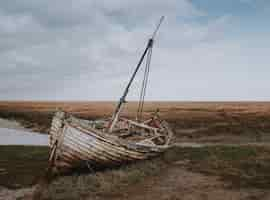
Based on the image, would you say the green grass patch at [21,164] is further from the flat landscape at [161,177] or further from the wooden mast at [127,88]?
the wooden mast at [127,88]

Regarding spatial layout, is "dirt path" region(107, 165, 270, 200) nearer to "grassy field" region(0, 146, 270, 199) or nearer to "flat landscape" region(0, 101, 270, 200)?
"flat landscape" region(0, 101, 270, 200)

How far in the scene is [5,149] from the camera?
20547mm

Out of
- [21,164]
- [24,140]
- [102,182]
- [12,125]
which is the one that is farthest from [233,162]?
[12,125]

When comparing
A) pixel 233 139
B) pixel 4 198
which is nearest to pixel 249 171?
pixel 4 198

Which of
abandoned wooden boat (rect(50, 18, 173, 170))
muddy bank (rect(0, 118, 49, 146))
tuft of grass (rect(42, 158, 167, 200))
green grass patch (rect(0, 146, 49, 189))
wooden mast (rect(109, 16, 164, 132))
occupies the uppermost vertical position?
wooden mast (rect(109, 16, 164, 132))

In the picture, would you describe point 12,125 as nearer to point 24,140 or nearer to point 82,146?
point 24,140

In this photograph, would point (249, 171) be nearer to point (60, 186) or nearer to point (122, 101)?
point (122, 101)

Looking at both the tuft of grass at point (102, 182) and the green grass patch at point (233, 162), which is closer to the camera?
the tuft of grass at point (102, 182)

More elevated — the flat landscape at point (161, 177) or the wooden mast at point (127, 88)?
the wooden mast at point (127, 88)

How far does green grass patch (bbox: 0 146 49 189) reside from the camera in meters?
12.8

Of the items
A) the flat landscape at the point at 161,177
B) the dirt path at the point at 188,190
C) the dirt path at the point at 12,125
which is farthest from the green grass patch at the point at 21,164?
the dirt path at the point at 12,125

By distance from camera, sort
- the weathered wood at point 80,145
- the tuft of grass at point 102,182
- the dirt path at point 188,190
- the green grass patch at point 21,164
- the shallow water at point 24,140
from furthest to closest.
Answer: the shallow water at point 24,140
the green grass patch at point 21,164
the weathered wood at point 80,145
the tuft of grass at point 102,182
the dirt path at point 188,190

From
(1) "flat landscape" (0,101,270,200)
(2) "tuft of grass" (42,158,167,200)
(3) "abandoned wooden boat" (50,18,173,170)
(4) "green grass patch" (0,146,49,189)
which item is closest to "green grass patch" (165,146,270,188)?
(1) "flat landscape" (0,101,270,200)

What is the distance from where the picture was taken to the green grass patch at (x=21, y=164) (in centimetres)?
1284
